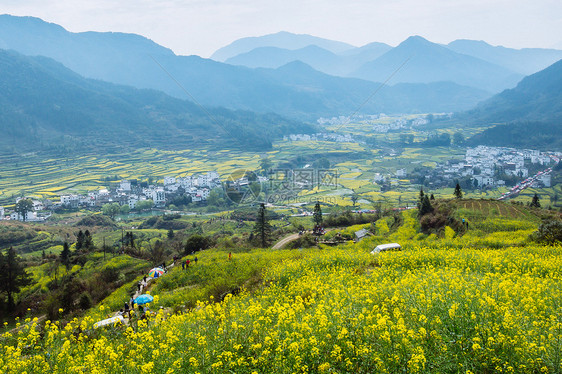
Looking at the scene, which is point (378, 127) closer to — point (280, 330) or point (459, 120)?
point (459, 120)

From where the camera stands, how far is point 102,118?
149250mm

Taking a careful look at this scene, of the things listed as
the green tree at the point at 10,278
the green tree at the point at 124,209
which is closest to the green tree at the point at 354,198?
the green tree at the point at 124,209

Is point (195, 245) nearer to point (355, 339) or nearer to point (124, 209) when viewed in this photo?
point (355, 339)

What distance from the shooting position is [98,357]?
298 inches

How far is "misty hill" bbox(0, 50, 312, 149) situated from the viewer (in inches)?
5157

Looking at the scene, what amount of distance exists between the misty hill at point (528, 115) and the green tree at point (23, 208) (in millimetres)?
114934

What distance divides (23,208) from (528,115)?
14641 cm

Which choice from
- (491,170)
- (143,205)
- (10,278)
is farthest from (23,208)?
(491,170)

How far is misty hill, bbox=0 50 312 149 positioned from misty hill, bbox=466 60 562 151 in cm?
7029

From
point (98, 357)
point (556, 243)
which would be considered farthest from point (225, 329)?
point (556, 243)

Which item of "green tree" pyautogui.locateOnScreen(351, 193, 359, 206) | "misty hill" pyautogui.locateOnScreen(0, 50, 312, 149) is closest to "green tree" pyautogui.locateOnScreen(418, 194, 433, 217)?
"green tree" pyautogui.locateOnScreen(351, 193, 359, 206)

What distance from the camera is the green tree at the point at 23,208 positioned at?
6097 centimetres

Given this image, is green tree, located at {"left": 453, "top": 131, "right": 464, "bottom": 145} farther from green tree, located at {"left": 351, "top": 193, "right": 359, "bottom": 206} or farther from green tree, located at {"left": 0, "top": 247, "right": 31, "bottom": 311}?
green tree, located at {"left": 0, "top": 247, "right": 31, "bottom": 311}

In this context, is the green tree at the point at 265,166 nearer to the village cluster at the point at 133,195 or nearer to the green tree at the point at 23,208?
the village cluster at the point at 133,195
